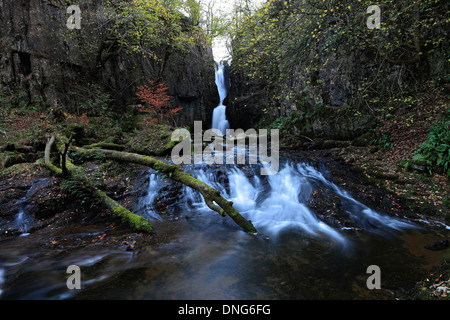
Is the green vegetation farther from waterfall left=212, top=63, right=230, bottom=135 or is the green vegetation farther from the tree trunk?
waterfall left=212, top=63, right=230, bottom=135

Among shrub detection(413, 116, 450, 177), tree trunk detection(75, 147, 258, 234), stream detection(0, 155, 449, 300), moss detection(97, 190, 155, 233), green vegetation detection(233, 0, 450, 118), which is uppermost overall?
green vegetation detection(233, 0, 450, 118)

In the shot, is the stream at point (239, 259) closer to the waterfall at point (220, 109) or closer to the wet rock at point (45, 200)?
the wet rock at point (45, 200)

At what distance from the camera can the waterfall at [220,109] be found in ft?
71.0

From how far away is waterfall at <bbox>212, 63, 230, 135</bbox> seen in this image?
2164 cm

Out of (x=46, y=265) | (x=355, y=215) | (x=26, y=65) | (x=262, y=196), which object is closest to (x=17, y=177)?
(x=46, y=265)

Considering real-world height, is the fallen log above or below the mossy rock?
below

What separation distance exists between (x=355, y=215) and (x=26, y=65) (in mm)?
16341

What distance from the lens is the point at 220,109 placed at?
2244cm

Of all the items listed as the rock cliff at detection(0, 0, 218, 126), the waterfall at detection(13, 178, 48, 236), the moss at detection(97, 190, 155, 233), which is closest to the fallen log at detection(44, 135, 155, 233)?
the moss at detection(97, 190, 155, 233)

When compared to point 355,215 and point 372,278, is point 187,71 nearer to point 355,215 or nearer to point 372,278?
point 355,215

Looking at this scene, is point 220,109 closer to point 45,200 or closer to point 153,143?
point 153,143

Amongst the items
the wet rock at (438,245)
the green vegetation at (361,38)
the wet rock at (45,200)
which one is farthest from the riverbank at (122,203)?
the green vegetation at (361,38)

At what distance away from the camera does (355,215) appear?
17.4 ft

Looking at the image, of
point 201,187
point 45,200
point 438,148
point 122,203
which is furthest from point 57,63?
point 438,148
